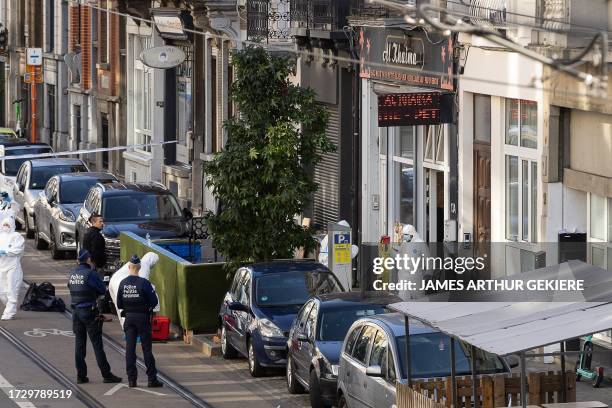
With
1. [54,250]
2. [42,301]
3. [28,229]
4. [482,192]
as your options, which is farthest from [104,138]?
[482,192]

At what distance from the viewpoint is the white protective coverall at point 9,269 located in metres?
25.3

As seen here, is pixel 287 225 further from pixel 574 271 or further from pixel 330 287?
pixel 574 271

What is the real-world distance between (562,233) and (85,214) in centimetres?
1345

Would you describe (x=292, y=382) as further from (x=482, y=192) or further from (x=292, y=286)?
(x=482, y=192)

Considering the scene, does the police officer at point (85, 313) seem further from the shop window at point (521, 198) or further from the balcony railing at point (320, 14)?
the balcony railing at point (320, 14)

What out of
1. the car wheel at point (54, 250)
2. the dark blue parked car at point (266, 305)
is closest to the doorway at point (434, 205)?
the dark blue parked car at point (266, 305)

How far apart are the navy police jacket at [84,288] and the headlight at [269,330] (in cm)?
215

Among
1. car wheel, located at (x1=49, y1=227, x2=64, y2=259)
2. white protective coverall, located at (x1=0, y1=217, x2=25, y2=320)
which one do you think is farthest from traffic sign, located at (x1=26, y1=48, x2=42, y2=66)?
white protective coverall, located at (x1=0, y1=217, x2=25, y2=320)

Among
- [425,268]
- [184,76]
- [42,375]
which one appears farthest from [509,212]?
[184,76]

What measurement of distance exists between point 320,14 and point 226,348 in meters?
10.5

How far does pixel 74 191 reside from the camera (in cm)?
3472

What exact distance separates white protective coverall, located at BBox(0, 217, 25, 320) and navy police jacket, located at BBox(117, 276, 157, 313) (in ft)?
20.8

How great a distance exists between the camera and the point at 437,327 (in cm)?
1350

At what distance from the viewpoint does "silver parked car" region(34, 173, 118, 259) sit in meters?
33.3
